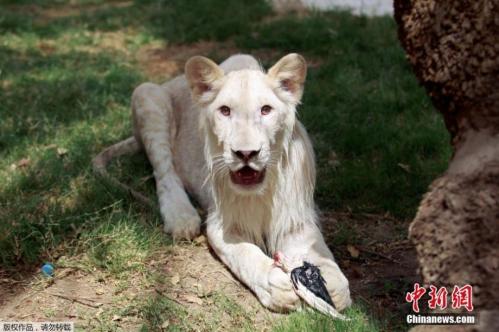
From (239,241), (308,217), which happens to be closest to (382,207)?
(308,217)

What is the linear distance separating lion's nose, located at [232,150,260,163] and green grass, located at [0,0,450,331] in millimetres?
812

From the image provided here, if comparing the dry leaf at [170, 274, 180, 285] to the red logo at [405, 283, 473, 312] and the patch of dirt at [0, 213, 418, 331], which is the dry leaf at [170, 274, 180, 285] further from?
the red logo at [405, 283, 473, 312]

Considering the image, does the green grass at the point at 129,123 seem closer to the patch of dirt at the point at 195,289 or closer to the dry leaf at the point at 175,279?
the patch of dirt at the point at 195,289

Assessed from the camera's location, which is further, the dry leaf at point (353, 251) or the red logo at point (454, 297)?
the dry leaf at point (353, 251)

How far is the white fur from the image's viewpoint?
3.59 m

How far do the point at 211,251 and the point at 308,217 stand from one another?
669 millimetres

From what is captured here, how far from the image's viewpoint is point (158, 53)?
8.62 metres

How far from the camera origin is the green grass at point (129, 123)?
413cm

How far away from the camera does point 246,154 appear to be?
3.52 metres

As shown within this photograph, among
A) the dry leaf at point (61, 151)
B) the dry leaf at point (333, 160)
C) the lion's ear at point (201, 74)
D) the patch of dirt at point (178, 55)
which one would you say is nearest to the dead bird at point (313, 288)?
the lion's ear at point (201, 74)

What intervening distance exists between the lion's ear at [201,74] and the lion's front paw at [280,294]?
116 centimetres

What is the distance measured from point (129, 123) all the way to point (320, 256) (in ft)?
9.90

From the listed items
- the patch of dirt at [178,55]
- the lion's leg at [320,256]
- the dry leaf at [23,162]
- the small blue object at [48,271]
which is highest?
the patch of dirt at [178,55]

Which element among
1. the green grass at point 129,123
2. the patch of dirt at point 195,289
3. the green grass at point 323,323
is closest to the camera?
the green grass at point 323,323
